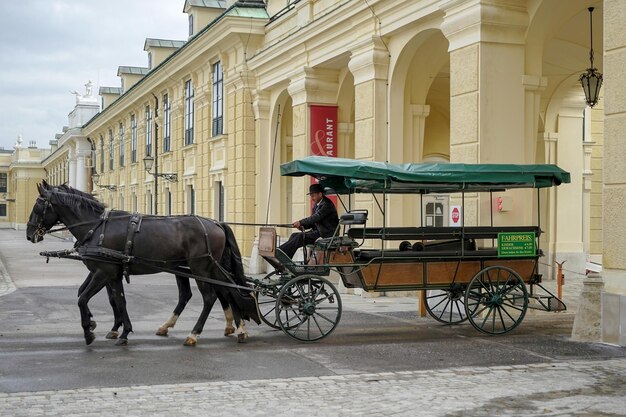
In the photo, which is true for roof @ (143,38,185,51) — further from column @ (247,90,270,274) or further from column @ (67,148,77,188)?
column @ (67,148,77,188)

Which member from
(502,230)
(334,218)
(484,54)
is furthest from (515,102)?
(334,218)

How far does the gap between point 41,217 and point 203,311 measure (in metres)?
2.46

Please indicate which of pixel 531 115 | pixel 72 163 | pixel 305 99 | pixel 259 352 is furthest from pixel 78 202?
pixel 72 163

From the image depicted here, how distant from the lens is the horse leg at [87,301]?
1031 cm

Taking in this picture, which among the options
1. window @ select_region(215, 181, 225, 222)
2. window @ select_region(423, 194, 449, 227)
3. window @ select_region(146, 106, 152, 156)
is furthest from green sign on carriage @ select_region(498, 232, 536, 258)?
window @ select_region(146, 106, 152, 156)

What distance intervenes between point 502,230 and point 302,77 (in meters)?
10.5

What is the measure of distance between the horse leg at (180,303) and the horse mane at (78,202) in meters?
1.45

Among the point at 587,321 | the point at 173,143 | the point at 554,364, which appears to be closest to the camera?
the point at 554,364

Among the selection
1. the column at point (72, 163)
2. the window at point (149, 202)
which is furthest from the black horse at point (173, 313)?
the column at point (72, 163)

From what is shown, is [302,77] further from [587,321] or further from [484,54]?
[587,321]

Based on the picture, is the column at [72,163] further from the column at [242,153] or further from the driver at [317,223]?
the driver at [317,223]

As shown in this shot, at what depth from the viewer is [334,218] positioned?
1179 centimetres

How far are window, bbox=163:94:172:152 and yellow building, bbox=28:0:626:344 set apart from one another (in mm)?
1815

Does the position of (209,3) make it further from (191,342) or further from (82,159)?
(82,159)
